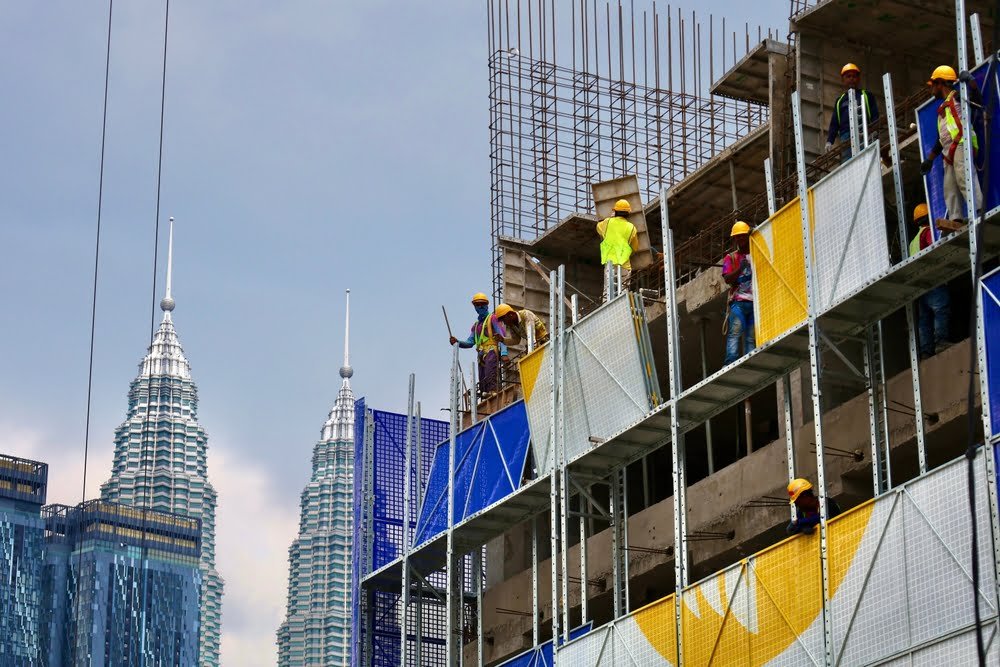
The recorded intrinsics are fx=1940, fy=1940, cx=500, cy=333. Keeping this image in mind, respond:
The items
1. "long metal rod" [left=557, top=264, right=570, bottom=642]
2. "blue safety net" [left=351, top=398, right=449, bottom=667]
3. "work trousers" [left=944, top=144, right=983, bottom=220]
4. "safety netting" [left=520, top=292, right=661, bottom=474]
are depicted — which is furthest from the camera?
"blue safety net" [left=351, top=398, right=449, bottom=667]

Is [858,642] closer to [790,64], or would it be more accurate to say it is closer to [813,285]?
[813,285]

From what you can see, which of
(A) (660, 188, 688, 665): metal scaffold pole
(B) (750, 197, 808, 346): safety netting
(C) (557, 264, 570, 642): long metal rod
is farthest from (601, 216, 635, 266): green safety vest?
(B) (750, 197, 808, 346): safety netting

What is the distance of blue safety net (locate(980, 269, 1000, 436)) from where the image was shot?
897 inches

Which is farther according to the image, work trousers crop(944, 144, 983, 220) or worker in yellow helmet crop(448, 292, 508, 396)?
worker in yellow helmet crop(448, 292, 508, 396)

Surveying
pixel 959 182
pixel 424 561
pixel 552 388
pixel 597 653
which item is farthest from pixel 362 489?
pixel 959 182

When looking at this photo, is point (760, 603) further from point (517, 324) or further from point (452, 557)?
point (517, 324)

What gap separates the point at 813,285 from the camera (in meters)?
27.0

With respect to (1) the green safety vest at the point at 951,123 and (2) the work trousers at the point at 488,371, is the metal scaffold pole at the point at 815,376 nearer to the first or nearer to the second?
(1) the green safety vest at the point at 951,123

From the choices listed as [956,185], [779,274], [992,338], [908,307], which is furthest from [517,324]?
[992,338]

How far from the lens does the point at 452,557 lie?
37.1 metres

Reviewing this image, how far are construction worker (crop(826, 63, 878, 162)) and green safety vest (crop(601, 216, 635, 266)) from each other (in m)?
4.42

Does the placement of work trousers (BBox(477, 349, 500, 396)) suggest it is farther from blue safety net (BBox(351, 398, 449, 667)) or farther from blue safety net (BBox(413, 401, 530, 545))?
blue safety net (BBox(413, 401, 530, 545))

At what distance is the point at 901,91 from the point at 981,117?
1122cm

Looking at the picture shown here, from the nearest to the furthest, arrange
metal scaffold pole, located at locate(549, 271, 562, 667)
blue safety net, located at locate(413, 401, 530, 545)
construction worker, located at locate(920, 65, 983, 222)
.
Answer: construction worker, located at locate(920, 65, 983, 222) → metal scaffold pole, located at locate(549, 271, 562, 667) → blue safety net, located at locate(413, 401, 530, 545)
